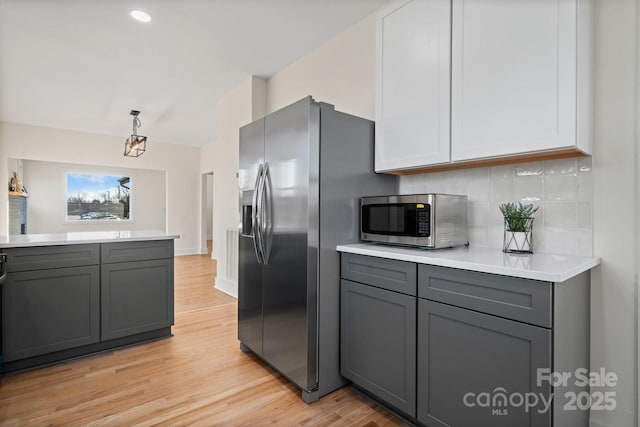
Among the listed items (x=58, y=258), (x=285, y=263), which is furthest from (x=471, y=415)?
(x=58, y=258)

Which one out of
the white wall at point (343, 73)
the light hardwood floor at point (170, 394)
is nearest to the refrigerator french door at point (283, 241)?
the light hardwood floor at point (170, 394)

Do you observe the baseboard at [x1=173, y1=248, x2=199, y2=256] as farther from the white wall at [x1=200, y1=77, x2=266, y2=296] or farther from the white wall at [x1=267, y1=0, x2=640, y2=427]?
the white wall at [x1=267, y1=0, x2=640, y2=427]

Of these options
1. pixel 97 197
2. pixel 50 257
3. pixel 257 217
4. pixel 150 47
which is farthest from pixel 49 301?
pixel 97 197

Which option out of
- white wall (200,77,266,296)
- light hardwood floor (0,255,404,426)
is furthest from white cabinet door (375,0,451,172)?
white wall (200,77,266,296)

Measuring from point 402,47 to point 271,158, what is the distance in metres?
1.11

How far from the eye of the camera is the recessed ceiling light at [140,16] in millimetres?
2625

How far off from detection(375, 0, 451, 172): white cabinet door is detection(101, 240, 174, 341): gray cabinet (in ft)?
6.73

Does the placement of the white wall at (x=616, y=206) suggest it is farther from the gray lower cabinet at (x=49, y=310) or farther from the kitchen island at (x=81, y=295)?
the gray lower cabinet at (x=49, y=310)

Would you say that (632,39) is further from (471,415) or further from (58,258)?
(58,258)

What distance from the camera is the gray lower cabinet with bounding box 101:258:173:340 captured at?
2566mm

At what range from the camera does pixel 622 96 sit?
1499 millimetres

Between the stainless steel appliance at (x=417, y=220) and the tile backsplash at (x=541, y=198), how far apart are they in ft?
0.37

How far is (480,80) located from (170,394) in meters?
2.55

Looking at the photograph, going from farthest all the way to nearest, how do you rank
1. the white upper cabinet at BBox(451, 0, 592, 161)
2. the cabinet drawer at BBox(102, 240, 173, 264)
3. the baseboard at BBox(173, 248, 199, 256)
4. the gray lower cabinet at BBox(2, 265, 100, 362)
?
the baseboard at BBox(173, 248, 199, 256) → the cabinet drawer at BBox(102, 240, 173, 264) → the gray lower cabinet at BBox(2, 265, 100, 362) → the white upper cabinet at BBox(451, 0, 592, 161)
